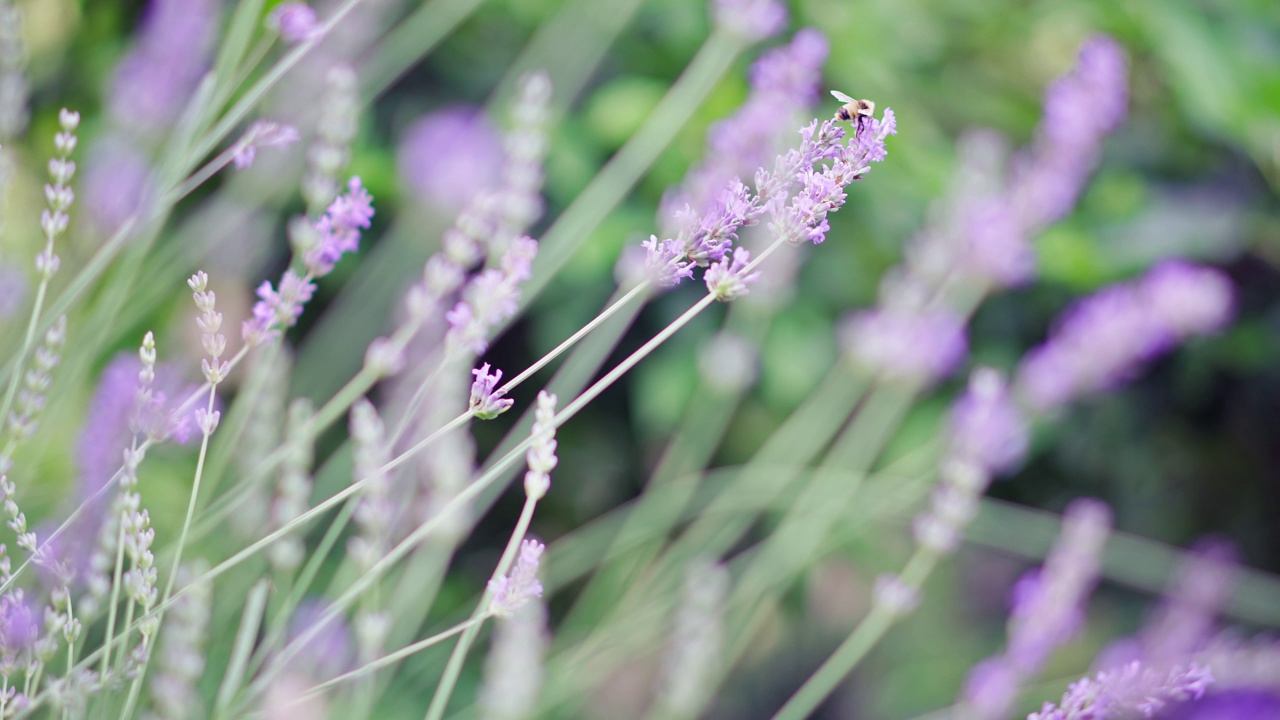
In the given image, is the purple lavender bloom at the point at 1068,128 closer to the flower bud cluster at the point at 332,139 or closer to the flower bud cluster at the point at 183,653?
the flower bud cluster at the point at 332,139

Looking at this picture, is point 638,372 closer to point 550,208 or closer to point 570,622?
point 550,208

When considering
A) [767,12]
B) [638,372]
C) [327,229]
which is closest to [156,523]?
[638,372]

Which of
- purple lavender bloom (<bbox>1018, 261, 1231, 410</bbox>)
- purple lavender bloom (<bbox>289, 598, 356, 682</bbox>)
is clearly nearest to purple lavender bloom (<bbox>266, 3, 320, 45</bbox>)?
purple lavender bloom (<bbox>289, 598, 356, 682</bbox>)

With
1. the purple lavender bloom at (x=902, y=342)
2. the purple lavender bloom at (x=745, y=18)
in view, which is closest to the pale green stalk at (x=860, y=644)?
the purple lavender bloom at (x=902, y=342)

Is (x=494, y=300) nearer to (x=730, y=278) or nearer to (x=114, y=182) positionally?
(x=730, y=278)

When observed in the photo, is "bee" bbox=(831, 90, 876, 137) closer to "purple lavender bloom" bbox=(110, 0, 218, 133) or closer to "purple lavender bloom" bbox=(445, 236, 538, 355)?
"purple lavender bloom" bbox=(445, 236, 538, 355)
